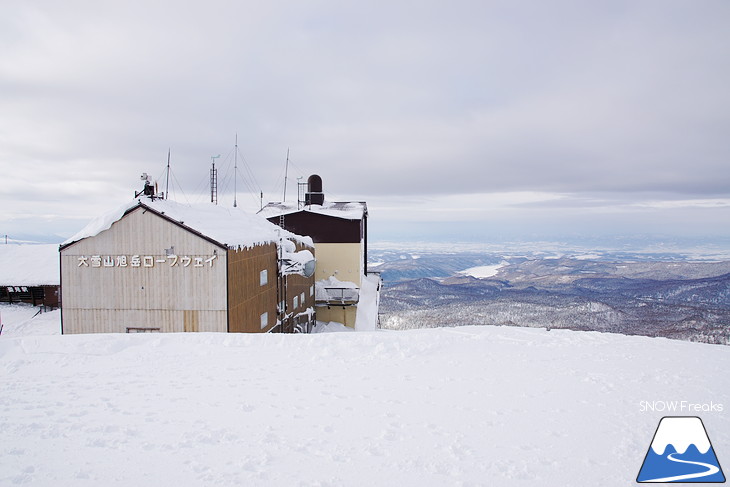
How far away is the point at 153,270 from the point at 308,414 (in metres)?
13.9

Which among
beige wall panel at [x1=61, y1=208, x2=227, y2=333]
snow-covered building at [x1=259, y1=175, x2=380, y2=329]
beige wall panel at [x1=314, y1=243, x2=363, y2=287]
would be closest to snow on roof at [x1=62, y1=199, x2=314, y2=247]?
beige wall panel at [x1=61, y1=208, x2=227, y2=333]

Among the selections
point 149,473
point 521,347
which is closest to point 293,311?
point 521,347

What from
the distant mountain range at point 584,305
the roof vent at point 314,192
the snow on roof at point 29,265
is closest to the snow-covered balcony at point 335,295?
the roof vent at point 314,192

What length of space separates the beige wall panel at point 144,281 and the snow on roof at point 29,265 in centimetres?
2054

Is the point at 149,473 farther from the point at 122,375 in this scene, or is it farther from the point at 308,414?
the point at 122,375

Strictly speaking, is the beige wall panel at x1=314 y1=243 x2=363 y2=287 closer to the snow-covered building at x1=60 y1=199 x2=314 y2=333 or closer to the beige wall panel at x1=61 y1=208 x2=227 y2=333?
the snow-covered building at x1=60 y1=199 x2=314 y2=333

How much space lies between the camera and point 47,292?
116 feet

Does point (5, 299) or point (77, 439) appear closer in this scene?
point (77, 439)

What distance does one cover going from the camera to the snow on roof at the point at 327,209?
35125mm

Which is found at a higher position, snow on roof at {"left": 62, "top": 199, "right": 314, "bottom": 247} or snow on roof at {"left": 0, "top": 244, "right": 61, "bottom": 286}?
snow on roof at {"left": 62, "top": 199, "right": 314, "bottom": 247}

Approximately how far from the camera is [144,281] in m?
18.6

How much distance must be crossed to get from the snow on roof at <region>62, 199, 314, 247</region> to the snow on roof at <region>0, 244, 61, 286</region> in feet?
70.7

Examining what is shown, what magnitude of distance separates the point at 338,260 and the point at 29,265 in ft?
89.2

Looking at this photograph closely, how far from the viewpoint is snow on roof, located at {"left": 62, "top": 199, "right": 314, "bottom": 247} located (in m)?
18.4
